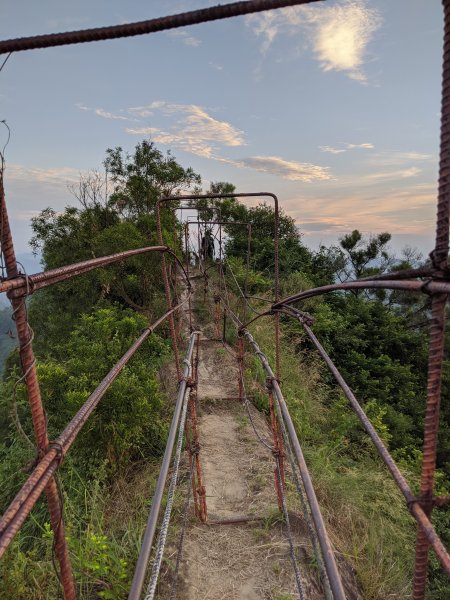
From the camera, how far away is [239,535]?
2965 millimetres

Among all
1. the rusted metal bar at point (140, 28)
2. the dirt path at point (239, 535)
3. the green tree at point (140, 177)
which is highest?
the green tree at point (140, 177)

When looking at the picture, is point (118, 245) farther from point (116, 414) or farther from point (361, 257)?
point (361, 257)

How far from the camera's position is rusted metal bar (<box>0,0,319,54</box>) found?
0.71 m

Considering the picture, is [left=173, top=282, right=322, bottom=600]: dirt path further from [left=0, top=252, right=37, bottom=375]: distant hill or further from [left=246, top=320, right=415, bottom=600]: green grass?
[left=0, top=252, right=37, bottom=375]: distant hill

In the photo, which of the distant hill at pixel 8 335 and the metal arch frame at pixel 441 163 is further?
the distant hill at pixel 8 335

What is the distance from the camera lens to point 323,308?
37.9 ft

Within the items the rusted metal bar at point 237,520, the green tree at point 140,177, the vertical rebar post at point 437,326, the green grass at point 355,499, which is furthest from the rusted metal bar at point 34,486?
the green tree at point 140,177


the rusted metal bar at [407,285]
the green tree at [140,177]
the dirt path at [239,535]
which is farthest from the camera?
the green tree at [140,177]

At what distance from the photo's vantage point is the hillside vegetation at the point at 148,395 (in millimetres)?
2906

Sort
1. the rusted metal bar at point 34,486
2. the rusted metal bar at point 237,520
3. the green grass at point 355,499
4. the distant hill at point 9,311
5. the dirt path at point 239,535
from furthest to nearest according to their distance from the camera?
the rusted metal bar at point 237,520 < the green grass at point 355,499 < the dirt path at point 239,535 < the distant hill at point 9,311 < the rusted metal bar at point 34,486

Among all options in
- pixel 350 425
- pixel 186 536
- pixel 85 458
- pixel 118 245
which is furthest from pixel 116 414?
pixel 118 245

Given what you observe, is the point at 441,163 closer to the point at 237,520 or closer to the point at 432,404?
the point at 432,404

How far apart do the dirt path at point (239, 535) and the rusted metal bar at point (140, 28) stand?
2927 mm

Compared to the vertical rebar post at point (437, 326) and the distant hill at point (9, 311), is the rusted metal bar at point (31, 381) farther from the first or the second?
the vertical rebar post at point (437, 326)
